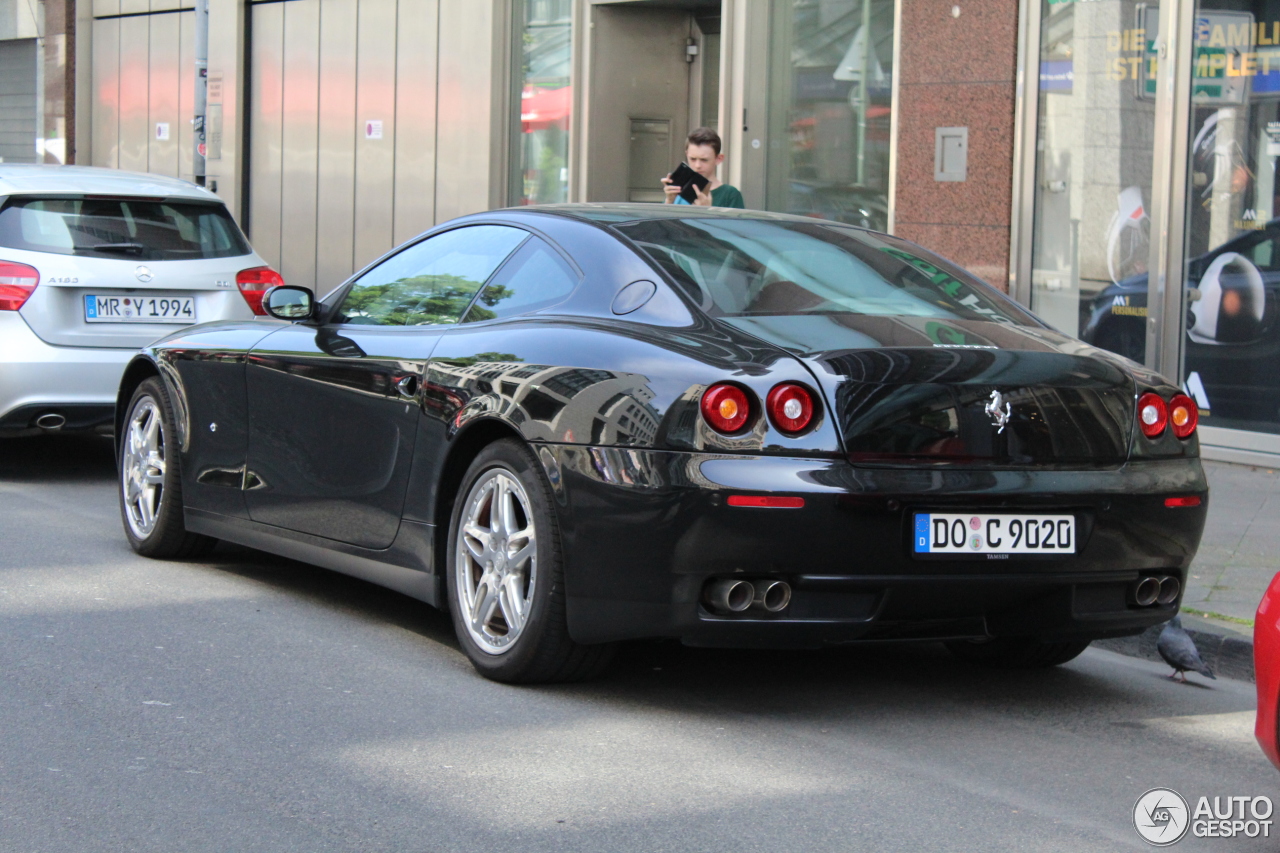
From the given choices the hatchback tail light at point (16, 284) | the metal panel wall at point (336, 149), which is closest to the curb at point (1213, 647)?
the hatchback tail light at point (16, 284)

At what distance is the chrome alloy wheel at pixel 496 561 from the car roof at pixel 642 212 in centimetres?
95

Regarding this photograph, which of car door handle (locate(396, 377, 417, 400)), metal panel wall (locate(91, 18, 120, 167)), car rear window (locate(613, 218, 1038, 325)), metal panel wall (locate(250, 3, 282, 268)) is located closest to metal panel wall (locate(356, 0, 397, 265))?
metal panel wall (locate(250, 3, 282, 268))

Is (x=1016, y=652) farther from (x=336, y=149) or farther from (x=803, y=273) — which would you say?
(x=336, y=149)

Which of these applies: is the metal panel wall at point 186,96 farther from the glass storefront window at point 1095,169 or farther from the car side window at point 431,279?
the car side window at point 431,279

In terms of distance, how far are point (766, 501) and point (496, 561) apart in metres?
1.00

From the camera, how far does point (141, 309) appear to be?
29.6 feet

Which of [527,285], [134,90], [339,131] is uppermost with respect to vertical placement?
[134,90]

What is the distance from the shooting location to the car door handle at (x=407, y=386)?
5426mm

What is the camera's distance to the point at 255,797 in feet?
13.0

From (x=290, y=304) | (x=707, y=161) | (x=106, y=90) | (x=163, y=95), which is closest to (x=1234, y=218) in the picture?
(x=707, y=161)

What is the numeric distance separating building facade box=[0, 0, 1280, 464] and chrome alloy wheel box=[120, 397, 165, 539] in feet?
20.5

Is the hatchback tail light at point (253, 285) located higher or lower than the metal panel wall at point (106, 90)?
lower

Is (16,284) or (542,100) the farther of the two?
(542,100)

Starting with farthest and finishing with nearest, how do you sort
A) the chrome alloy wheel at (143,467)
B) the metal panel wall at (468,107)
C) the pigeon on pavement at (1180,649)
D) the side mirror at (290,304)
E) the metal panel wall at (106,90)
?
the metal panel wall at (106,90) → the metal panel wall at (468,107) → the chrome alloy wheel at (143,467) → the side mirror at (290,304) → the pigeon on pavement at (1180,649)
